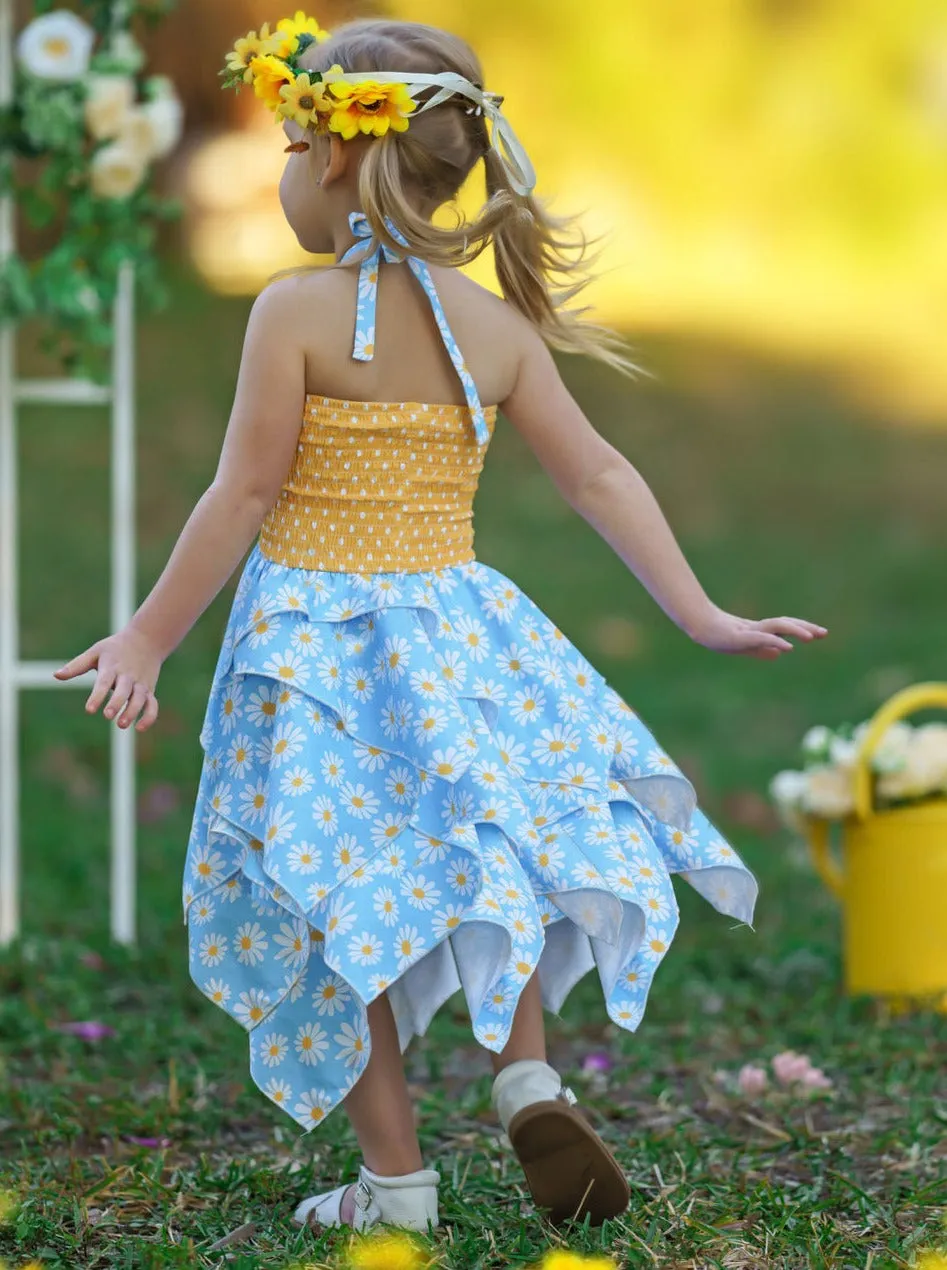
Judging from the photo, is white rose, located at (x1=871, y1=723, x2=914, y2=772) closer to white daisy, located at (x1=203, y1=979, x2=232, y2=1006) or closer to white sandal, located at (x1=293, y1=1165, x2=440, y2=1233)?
white sandal, located at (x1=293, y1=1165, x2=440, y2=1233)

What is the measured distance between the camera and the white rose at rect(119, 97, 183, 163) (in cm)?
342

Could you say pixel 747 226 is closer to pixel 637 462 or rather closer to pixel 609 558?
pixel 637 462

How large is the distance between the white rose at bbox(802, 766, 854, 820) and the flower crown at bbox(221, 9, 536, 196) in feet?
5.13

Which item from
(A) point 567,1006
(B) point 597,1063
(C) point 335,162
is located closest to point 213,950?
(C) point 335,162

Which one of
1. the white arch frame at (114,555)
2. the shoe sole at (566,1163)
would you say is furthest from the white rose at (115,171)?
the shoe sole at (566,1163)

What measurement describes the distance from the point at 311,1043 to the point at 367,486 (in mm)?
662

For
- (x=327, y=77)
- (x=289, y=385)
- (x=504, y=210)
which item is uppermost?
(x=327, y=77)

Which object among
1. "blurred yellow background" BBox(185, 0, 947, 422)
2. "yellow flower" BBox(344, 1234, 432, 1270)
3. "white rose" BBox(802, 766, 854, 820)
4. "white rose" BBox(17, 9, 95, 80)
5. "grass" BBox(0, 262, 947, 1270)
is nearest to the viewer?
"yellow flower" BBox(344, 1234, 432, 1270)

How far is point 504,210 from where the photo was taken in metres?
2.03

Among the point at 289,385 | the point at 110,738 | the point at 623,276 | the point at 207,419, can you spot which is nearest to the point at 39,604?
the point at 110,738

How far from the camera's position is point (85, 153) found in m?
3.48

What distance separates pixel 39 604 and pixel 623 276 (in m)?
5.29

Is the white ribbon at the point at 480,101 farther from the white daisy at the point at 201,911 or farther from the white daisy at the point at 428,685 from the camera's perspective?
the white daisy at the point at 201,911

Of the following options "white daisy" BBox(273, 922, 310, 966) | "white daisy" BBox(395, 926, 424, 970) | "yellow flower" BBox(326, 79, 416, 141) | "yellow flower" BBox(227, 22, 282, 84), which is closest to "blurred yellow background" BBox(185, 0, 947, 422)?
"yellow flower" BBox(227, 22, 282, 84)
